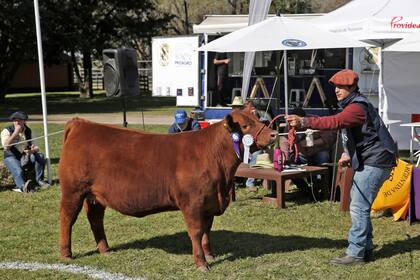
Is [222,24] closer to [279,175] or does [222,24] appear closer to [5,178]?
[5,178]

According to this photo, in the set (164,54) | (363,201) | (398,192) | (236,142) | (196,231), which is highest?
(164,54)

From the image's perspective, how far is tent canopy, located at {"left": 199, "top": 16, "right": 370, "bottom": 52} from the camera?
32.3ft

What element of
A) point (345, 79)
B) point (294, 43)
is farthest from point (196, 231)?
point (294, 43)

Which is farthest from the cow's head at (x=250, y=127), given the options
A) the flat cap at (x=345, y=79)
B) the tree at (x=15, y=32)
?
the tree at (x=15, y=32)

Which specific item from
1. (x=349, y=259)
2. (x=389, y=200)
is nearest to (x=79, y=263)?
(x=349, y=259)

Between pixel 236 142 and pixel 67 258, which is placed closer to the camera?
pixel 236 142

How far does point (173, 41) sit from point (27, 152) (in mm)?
11386

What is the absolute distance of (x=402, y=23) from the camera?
1159 centimetres

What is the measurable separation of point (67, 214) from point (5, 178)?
5.22 meters

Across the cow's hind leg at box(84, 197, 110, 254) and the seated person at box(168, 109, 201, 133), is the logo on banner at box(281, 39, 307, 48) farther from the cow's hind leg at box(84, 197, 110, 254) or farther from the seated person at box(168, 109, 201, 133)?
the cow's hind leg at box(84, 197, 110, 254)

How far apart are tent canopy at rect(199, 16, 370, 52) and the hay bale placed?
435 centimetres

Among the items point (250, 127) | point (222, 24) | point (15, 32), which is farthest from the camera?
point (15, 32)

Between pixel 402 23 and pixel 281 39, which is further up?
pixel 402 23

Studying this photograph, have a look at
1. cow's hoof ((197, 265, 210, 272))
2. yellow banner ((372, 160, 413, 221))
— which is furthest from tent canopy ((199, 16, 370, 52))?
cow's hoof ((197, 265, 210, 272))
